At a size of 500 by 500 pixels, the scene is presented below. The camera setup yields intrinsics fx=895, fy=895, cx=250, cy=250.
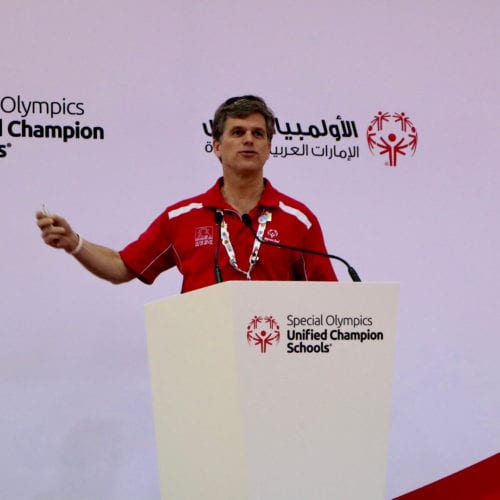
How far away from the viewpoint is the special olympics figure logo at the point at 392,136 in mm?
3730

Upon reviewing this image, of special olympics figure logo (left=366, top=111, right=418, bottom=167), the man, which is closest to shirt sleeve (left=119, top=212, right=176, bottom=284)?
the man

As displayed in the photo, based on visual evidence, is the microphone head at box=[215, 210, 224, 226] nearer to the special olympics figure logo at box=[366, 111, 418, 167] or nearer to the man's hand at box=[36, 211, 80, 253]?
the man's hand at box=[36, 211, 80, 253]

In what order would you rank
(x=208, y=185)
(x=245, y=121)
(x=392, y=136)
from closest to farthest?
(x=245, y=121)
(x=208, y=185)
(x=392, y=136)

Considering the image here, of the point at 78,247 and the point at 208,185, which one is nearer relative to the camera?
the point at 78,247

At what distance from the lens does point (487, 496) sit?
9.77 feet

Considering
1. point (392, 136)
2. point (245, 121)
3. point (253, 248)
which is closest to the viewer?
point (253, 248)

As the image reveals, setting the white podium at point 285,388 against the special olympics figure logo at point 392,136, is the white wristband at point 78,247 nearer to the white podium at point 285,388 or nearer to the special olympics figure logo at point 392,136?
the white podium at point 285,388

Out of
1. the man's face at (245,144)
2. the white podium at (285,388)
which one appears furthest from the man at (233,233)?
the white podium at (285,388)

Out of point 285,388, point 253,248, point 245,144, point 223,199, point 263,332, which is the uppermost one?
point 245,144

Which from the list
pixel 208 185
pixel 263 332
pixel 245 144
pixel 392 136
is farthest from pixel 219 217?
pixel 392 136

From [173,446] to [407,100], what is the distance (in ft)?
6.92

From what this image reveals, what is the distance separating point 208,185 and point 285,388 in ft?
5.40

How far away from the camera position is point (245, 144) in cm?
268

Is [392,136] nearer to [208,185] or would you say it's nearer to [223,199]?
[208,185]
